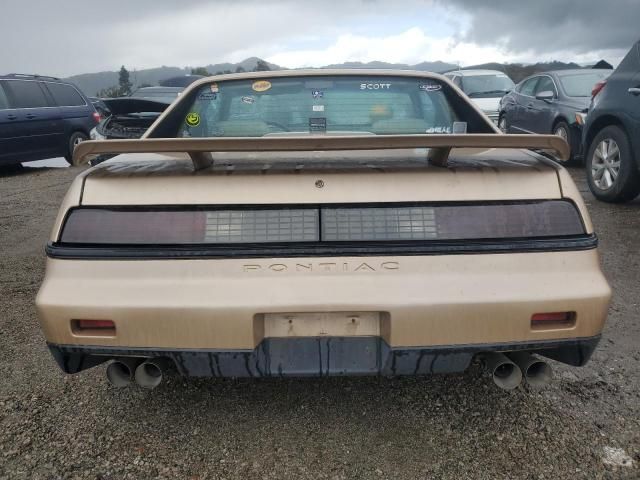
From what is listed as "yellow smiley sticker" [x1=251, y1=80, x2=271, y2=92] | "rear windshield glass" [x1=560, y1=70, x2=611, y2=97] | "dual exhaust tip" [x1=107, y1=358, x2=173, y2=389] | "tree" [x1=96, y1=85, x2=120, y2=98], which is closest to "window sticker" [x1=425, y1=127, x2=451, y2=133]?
"yellow smiley sticker" [x1=251, y1=80, x2=271, y2=92]

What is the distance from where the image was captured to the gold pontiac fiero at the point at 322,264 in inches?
70.6

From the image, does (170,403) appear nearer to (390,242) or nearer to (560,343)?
(390,242)

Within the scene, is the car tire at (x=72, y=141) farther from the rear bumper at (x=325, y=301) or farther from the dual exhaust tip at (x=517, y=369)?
the dual exhaust tip at (x=517, y=369)

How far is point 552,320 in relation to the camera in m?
1.86

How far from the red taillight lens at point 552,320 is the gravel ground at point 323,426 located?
515 millimetres

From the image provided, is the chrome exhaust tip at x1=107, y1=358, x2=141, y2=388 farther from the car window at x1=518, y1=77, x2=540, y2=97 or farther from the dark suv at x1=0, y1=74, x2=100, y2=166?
the car window at x1=518, y1=77, x2=540, y2=97

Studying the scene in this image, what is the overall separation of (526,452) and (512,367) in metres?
0.31

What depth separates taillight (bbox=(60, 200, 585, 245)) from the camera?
1.86 meters

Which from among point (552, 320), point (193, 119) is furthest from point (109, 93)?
point (552, 320)

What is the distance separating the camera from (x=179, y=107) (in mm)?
2973

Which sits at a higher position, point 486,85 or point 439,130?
point 439,130

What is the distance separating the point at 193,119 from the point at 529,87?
28.3 feet

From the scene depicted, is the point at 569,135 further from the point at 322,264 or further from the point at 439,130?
the point at 322,264

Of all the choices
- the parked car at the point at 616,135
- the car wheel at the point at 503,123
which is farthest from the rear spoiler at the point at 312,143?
the car wheel at the point at 503,123
